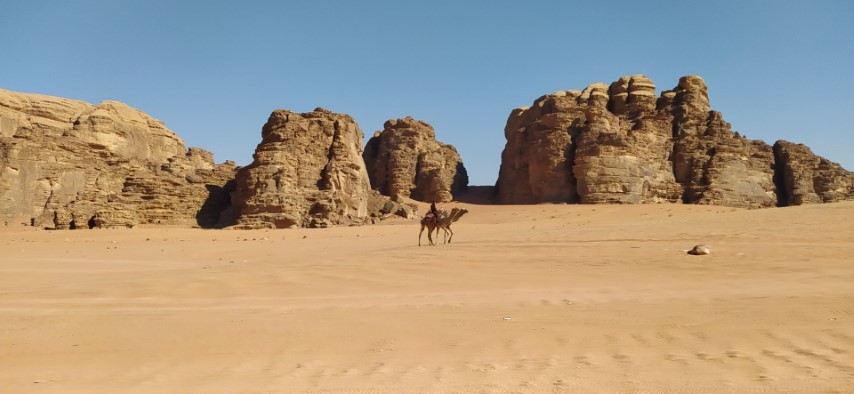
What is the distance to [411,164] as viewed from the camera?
140ft

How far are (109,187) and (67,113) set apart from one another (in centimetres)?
1491

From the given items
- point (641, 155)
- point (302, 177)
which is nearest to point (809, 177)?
point (641, 155)

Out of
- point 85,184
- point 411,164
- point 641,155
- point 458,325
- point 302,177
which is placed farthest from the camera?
point 411,164

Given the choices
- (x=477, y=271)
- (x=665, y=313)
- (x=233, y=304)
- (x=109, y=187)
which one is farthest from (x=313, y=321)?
(x=109, y=187)

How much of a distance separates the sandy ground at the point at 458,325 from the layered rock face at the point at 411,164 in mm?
31042

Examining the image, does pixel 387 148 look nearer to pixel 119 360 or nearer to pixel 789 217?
pixel 789 217

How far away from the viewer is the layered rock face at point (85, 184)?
83.4 ft

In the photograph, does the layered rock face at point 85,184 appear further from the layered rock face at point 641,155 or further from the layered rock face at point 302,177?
the layered rock face at point 641,155

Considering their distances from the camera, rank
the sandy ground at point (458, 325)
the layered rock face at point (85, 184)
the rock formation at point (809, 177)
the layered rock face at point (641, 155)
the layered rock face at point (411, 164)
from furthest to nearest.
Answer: the layered rock face at point (411, 164) < the rock formation at point (809, 177) < the layered rock face at point (641, 155) < the layered rock face at point (85, 184) < the sandy ground at point (458, 325)

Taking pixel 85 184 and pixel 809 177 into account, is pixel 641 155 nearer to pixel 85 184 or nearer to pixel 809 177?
pixel 809 177

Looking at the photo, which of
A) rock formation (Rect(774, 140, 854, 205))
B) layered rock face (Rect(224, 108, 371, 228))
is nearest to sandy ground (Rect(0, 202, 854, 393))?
layered rock face (Rect(224, 108, 371, 228))

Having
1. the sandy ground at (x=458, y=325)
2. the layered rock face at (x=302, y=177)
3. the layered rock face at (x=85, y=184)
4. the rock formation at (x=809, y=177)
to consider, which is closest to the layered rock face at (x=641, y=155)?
the rock formation at (x=809, y=177)

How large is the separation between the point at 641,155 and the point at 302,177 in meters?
21.6

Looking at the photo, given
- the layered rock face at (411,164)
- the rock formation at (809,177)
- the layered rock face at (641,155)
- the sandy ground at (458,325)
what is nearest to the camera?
the sandy ground at (458,325)
